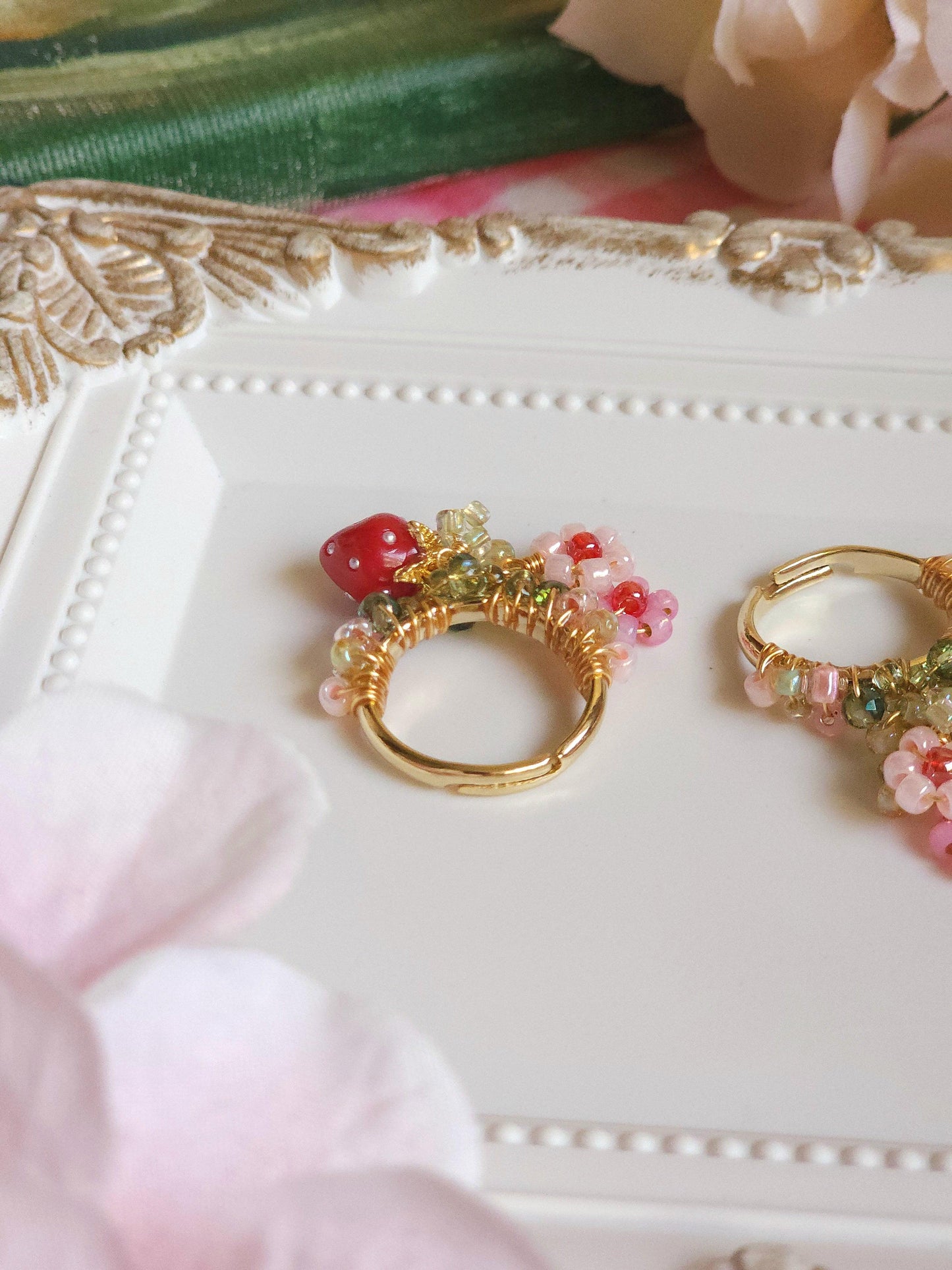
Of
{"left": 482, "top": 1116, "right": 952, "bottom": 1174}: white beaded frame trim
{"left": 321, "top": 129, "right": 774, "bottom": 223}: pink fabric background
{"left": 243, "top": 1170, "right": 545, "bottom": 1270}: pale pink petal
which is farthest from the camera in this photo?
{"left": 321, "top": 129, "right": 774, "bottom": 223}: pink fabric background

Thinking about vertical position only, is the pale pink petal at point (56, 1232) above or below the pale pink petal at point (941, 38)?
below

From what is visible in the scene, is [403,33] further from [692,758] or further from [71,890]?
[71,890]

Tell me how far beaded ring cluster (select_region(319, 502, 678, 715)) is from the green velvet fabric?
0.37 meters

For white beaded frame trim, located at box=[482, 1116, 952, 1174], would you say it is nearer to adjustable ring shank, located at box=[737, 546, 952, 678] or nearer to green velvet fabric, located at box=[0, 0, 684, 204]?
adjustable ring shank, located at box=[737, 546, 952, 678]

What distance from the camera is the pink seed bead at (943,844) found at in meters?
0.55

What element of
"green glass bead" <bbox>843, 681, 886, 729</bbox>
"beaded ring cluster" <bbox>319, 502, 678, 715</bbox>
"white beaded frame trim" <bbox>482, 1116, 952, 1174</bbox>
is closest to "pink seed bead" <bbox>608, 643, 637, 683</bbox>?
"beaded ring cluster" <bbox>319, 502, 678, 715</bbox>

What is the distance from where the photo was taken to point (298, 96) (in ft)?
2.84

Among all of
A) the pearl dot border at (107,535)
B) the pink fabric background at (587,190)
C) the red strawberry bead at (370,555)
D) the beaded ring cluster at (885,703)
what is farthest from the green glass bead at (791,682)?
the pink fabric background at (587,190)

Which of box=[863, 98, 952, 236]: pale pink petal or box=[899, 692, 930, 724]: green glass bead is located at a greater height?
box=[863, 98, 952, 236]: pale pink petal

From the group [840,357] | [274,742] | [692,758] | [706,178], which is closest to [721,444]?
[840,357]

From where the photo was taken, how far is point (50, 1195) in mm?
188

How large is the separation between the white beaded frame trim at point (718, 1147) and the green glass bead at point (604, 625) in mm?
250

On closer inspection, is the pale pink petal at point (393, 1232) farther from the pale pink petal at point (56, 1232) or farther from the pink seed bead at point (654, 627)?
the pink seed bead at point (654, 627)

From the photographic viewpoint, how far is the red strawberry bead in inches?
25.1
